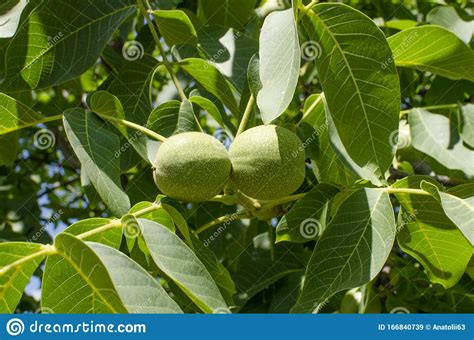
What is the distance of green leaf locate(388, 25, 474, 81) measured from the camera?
1.61m

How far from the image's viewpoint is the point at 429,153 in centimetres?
207

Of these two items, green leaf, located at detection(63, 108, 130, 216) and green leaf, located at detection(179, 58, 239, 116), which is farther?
green leaf, located at detection(179, 58, 239, 116)

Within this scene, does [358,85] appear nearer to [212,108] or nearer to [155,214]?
[212,108]

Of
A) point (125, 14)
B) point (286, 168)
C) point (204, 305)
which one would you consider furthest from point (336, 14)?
point (204, 305)

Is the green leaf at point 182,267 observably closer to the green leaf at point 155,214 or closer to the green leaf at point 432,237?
the green leaf at point 155,214

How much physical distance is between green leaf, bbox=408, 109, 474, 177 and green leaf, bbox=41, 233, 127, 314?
121 cm

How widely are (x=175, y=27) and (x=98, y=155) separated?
505 mm

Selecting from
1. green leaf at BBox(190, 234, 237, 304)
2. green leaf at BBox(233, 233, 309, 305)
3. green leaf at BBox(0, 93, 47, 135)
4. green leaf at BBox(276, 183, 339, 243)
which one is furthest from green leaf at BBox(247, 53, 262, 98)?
green leaf at BBox(233, 233, 309, 305)

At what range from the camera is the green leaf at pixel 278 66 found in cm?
131

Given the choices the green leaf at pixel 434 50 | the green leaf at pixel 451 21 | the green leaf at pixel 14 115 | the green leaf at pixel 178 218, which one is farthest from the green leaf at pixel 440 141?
the green leaf at pixel 14 115

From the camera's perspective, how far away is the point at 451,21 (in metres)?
2.19

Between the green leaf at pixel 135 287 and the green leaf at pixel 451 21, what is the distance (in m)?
1.47

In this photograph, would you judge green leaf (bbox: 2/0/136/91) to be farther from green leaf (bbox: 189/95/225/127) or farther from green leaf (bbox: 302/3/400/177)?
green leaf (bbox: 302/3/400/177)

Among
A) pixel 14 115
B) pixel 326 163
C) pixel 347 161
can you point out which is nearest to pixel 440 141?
pixel 326 163
